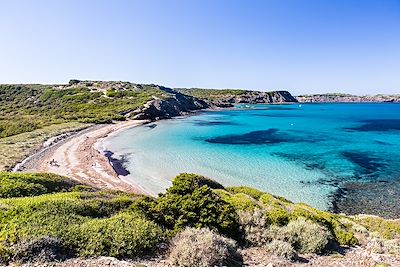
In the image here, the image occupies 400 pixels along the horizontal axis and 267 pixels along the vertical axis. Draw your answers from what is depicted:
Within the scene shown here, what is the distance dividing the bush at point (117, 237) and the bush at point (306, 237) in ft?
14.7

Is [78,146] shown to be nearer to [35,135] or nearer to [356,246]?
[35,135]

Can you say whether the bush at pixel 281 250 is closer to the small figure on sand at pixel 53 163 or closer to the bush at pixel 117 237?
the bush at pixel 117 237

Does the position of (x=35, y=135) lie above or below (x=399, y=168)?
above

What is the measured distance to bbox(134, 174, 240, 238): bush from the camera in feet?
33.8

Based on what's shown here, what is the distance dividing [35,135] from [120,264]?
48.3 m

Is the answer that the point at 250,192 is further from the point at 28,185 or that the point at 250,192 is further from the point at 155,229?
the point at 28,185

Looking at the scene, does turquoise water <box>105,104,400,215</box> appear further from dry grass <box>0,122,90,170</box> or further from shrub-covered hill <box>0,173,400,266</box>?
shrub-covered hill <box>0,173,400,266</box>

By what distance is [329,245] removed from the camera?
33.5ft

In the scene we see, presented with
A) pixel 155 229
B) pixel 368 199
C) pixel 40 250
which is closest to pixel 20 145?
pixel 155 229

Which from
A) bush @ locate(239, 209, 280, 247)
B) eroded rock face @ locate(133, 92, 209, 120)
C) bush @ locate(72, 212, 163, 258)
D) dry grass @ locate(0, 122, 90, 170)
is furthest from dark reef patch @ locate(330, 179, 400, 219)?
eroded rock face @ locate(133, 92, 209, 120)

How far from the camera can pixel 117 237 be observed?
812cm

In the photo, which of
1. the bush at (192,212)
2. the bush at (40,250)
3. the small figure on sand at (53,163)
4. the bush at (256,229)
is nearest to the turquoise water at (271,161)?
the small figure on sand at (53,163)

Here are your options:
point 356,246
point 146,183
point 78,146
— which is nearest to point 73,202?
point 356,246

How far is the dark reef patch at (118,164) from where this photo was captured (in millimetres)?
32125
